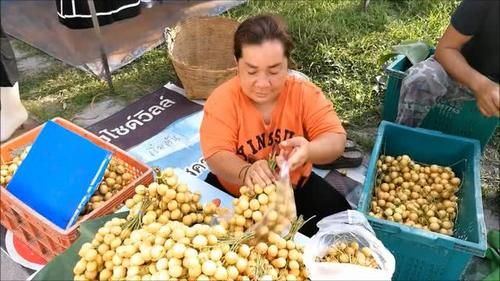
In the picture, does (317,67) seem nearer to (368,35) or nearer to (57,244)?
(368,35)

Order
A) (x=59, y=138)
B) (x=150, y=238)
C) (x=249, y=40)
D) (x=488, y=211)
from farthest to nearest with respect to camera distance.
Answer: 1. (x=488, y=211)
2. (x=59, y=138)
3. (x=249, y=40)
4. (x=150, y=238)

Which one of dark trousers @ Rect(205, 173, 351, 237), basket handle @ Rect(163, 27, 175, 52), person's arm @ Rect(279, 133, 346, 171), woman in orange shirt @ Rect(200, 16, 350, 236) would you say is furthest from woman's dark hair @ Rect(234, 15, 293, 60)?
basket handle @ Rect(163, 27, 175, 52)

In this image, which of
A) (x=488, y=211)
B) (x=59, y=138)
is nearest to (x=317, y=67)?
(x=488, y=211)

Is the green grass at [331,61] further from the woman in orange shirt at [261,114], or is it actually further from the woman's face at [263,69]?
the woman's face at [263,69]

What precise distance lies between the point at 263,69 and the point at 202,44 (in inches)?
76.5

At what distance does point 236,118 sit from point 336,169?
1088 mm

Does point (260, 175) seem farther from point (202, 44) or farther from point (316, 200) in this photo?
point (202, 44)

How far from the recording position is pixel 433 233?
5.53ft

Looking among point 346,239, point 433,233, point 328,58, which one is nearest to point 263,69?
point 346,239

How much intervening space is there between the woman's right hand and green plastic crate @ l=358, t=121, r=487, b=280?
0.57 metres

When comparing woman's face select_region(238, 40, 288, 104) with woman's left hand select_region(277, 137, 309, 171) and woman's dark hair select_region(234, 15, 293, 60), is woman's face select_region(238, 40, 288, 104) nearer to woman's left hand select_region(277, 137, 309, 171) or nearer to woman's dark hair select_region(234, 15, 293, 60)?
woman's dark hair select_region(234, 15, 293, 60)

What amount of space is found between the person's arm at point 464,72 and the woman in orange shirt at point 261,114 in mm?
720

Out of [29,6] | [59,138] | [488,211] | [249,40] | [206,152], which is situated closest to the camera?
[249,40]

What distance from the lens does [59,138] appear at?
1.75m
